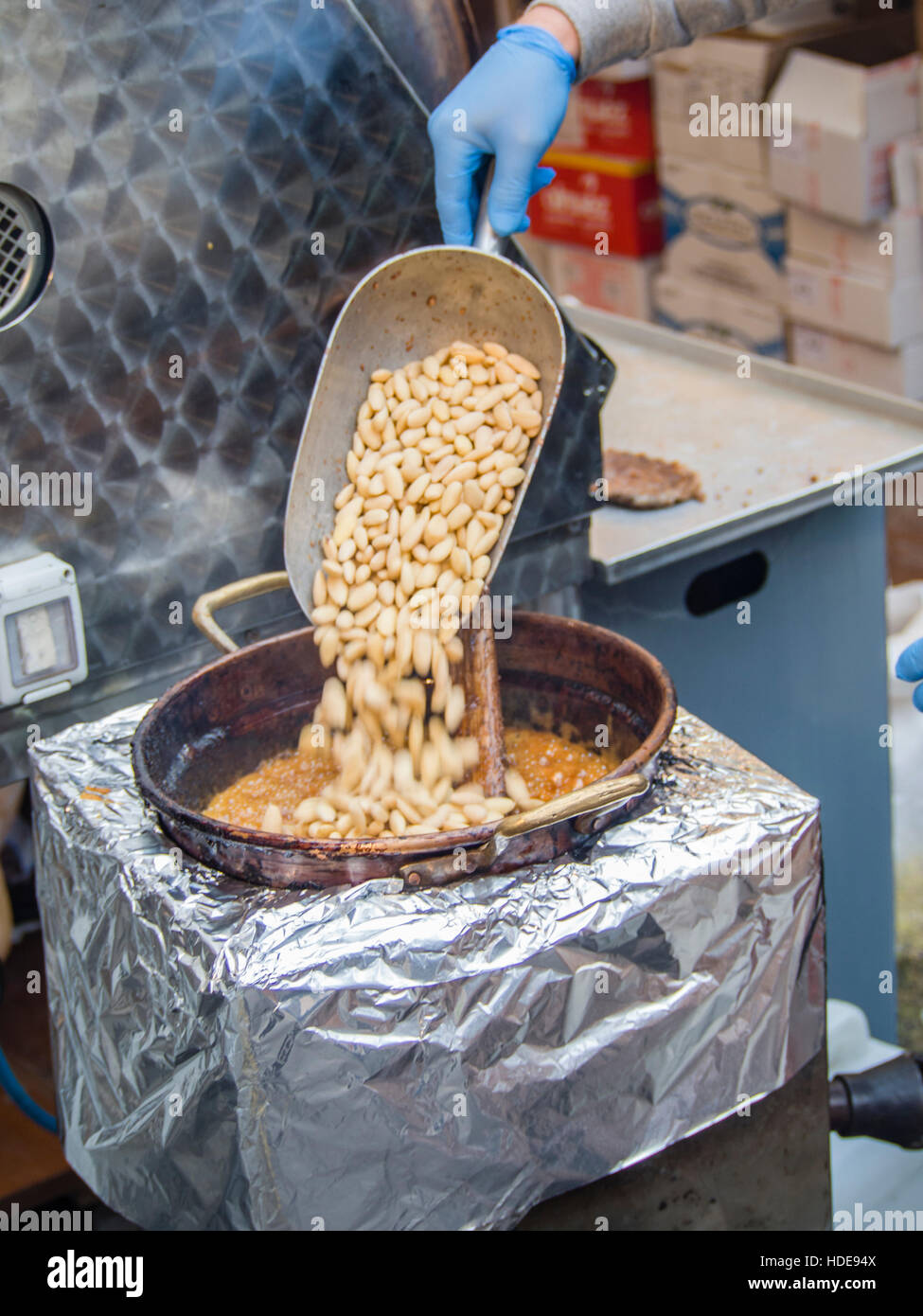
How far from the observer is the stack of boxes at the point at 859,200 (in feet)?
10.6

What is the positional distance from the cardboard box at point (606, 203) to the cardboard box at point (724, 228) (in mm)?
88

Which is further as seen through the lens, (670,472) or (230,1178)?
(670,472)

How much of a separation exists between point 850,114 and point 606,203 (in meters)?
1.01

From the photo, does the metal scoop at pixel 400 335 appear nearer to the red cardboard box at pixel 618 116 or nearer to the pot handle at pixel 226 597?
the pot handle at pixel 226 597

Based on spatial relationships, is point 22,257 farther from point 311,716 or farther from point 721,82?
point 721,82

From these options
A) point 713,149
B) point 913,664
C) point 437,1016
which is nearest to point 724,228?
point 713,149

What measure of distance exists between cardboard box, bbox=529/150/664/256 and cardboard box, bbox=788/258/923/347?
1.99 ft

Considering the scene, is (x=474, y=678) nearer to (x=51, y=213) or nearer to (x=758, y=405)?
(x=51, y=213)

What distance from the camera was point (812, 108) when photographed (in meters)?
3.33

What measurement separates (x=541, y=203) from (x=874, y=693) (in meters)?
2.73

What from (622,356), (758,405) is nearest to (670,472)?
(758,405)

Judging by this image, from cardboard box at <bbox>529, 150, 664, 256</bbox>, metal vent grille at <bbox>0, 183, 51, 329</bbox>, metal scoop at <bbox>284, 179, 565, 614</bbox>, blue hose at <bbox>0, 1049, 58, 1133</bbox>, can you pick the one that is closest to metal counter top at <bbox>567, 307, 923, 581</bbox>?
metal scoop at <bbox>284, 179, 565, 614</bbox>

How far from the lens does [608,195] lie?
13.4 feet

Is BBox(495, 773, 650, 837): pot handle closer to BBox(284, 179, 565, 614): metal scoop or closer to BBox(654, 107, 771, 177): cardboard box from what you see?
BBox(284, 179, 565, 614): metal scoop
